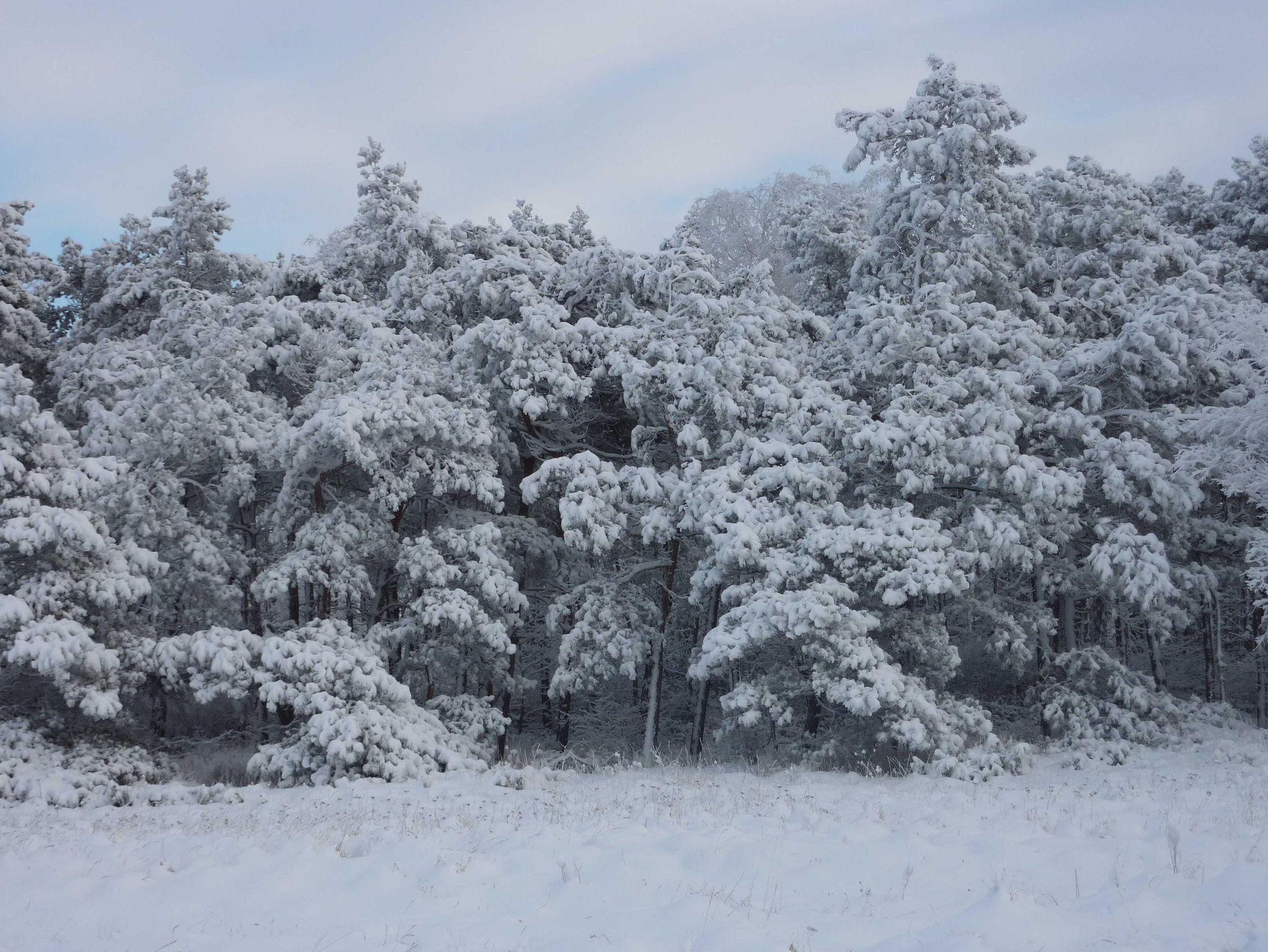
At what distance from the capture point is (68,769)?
12.9m

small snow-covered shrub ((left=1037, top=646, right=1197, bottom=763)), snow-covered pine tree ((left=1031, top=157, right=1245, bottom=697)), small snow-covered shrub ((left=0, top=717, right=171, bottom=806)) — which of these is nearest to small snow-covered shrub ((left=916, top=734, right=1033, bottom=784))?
small snow-covered shrub ((left=1037, top=646, right=1197, bottom=763))

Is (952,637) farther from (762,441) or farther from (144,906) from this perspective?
(144,906)

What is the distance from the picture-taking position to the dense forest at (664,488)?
13.2 m

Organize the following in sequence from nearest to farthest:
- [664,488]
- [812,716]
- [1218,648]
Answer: [812,716] → [664,488] → [1218,648]

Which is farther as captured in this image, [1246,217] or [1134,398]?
[1246,217]

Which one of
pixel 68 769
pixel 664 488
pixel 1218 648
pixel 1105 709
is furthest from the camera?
pixel 1218 648

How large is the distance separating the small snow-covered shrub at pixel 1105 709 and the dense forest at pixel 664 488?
74 mm

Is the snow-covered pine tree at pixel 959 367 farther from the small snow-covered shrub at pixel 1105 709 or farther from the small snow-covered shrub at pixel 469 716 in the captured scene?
the small snow-covered shrub at pixel 469 716

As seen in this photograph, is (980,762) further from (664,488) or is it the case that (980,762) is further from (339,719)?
(339,719)

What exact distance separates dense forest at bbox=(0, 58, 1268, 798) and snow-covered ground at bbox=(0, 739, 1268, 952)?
3634 millimetres

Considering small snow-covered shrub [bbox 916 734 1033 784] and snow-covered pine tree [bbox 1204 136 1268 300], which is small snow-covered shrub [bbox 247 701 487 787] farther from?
snow-covered pine tree [bbox 1204 136 1268 300]

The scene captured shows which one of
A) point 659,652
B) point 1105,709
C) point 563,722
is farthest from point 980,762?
point 563,722

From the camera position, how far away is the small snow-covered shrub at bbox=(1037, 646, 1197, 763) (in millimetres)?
14195

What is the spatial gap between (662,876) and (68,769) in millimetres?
10380
